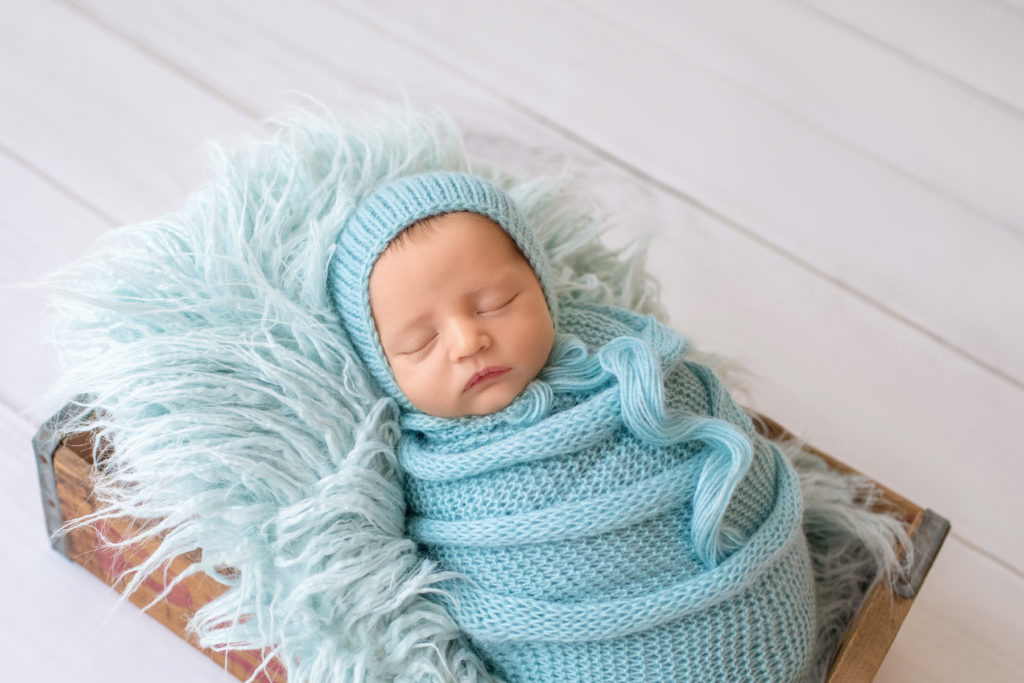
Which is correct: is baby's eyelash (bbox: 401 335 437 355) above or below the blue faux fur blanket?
above

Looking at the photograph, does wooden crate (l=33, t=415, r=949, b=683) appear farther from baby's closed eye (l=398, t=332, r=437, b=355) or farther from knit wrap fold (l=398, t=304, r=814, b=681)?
baby's closed eye (l=398, t=332, r=437, b=355)

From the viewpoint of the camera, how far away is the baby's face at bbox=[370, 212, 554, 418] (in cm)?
87

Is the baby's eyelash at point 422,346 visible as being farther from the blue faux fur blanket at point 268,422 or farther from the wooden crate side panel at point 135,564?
the wooden crate side panel at point 135,564

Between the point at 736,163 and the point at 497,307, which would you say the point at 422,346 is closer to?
the point at 497,307

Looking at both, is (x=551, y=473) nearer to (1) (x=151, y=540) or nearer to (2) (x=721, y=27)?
(1) (x=151, y=540)

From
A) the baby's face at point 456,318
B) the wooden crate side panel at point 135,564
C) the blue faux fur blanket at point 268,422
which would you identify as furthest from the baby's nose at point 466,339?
the wooden crate side panel at point 135,564

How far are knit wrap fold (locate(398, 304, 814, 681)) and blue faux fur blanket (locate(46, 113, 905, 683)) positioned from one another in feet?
0.15

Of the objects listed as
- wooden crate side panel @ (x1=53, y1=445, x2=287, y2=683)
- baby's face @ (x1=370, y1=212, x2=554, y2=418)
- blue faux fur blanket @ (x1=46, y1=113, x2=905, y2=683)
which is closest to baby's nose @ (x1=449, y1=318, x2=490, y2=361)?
baby's face @ (x1=370, y1=212, x2=554, y2=418)

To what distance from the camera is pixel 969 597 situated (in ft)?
3.94

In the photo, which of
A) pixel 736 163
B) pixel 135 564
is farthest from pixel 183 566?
pixel 736 163

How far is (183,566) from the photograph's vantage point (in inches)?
36.0

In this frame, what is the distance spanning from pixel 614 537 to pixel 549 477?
0.07 metres

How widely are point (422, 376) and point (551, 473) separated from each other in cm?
14

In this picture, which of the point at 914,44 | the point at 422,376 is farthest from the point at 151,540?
the point at 914,44
